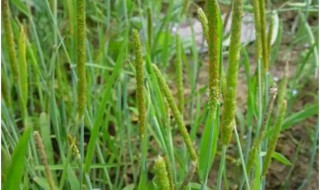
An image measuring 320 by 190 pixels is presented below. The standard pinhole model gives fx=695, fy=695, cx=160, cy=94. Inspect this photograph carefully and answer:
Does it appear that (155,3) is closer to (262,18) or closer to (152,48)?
(152,48)

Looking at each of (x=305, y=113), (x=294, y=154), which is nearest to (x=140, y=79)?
(x=305, y=113)

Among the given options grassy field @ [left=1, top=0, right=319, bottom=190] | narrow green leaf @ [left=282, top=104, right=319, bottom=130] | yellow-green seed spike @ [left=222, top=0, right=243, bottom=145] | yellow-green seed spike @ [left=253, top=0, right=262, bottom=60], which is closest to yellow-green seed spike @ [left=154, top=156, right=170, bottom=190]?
grassy field @ [left=1, top=0, right=319, bottom=190]

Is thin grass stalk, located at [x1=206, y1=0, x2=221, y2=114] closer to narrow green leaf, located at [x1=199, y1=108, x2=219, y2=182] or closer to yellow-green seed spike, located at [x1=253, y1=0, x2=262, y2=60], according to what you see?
narrow green leaf, located at [x1=199, y1=108, x2=219, y2=182]

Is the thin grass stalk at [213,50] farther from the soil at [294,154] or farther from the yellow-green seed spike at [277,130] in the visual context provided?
the soil at [294,154]

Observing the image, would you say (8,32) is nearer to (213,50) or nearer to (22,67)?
(22,67)

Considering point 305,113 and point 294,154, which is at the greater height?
point 305,113

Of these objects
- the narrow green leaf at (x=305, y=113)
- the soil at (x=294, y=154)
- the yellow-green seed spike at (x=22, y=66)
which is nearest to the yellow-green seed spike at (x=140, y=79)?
the yellow-green seed spike at (x=22, y=66)

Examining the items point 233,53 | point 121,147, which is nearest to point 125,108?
point 121,147
